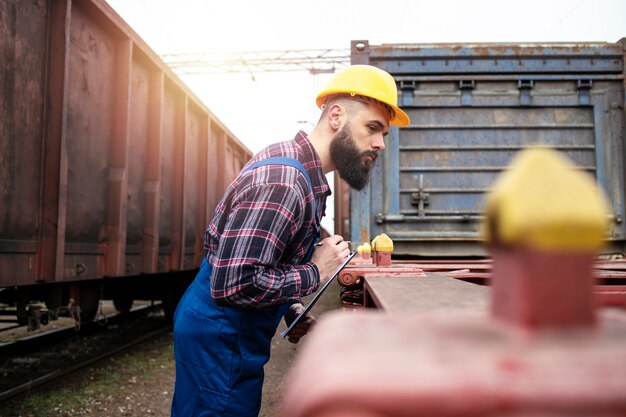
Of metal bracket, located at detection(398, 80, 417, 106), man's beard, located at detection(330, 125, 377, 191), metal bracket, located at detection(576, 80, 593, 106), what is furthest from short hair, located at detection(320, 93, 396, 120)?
metal bracket, located at detection(576, 80, 593, 106)

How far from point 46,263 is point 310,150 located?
2796 millimetres

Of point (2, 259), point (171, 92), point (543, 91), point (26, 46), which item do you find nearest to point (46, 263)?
point (2, 259)

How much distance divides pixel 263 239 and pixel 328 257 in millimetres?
471

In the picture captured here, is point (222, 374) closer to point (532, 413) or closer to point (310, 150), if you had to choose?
point (310, 150)

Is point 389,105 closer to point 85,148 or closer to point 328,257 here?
point 328,257

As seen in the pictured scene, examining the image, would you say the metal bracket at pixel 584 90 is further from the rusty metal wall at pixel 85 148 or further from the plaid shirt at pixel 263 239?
the rusty metal wall at pixel 85 148

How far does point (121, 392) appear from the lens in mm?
4637

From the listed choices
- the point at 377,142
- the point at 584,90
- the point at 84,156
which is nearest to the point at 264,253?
the point at 377,142

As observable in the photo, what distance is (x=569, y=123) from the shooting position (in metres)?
5.17

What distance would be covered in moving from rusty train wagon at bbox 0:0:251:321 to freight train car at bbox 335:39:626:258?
2.62 metres

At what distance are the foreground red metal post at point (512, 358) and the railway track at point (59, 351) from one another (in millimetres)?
4762

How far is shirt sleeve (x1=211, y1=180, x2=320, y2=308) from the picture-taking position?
1.81 m

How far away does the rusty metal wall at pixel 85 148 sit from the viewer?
3.56 metres

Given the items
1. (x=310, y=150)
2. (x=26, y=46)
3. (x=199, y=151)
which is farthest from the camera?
(x=199, y=151)
